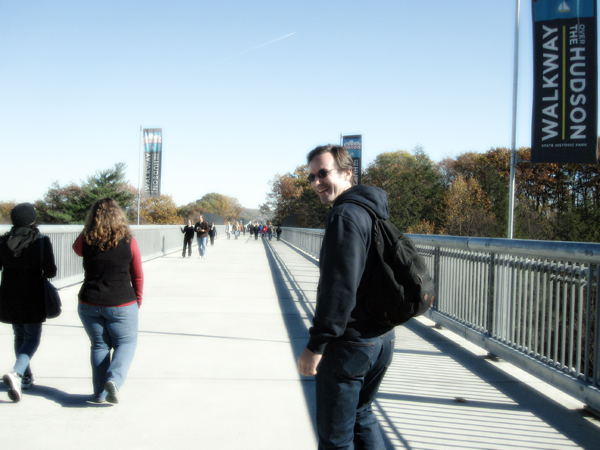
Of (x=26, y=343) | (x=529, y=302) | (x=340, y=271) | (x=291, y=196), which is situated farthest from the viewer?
(x=291, y=196)

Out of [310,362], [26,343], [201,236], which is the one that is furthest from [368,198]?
[201,236]

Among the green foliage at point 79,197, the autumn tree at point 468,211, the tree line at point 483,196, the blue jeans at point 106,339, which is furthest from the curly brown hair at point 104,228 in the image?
the green foliage at point 79,197

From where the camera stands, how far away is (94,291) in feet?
12.4

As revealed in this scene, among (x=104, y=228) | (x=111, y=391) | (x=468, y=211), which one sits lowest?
(x=111, y=391)

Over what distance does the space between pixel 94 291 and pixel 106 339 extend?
0.41 metres

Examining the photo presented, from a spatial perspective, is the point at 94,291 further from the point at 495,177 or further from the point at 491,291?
the point at 495,177

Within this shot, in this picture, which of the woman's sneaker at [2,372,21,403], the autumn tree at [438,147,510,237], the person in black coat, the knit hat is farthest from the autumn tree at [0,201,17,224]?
the woman's sneaker at [2,372,21,403]

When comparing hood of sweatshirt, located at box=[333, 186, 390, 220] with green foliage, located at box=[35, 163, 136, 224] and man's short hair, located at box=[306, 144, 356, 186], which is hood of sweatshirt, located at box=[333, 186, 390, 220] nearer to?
man's short hair, located at box=[306, 144, 356, 186]

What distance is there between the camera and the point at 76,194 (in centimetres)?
5916

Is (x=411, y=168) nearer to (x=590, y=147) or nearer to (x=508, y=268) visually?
(x=590, y=147)

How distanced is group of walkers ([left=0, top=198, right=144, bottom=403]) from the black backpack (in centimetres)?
234

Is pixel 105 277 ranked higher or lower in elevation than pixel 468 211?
lower

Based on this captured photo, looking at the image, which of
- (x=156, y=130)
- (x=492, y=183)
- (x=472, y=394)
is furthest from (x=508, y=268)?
(x=492, y=183)

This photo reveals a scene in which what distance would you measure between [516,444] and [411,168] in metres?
69.5
